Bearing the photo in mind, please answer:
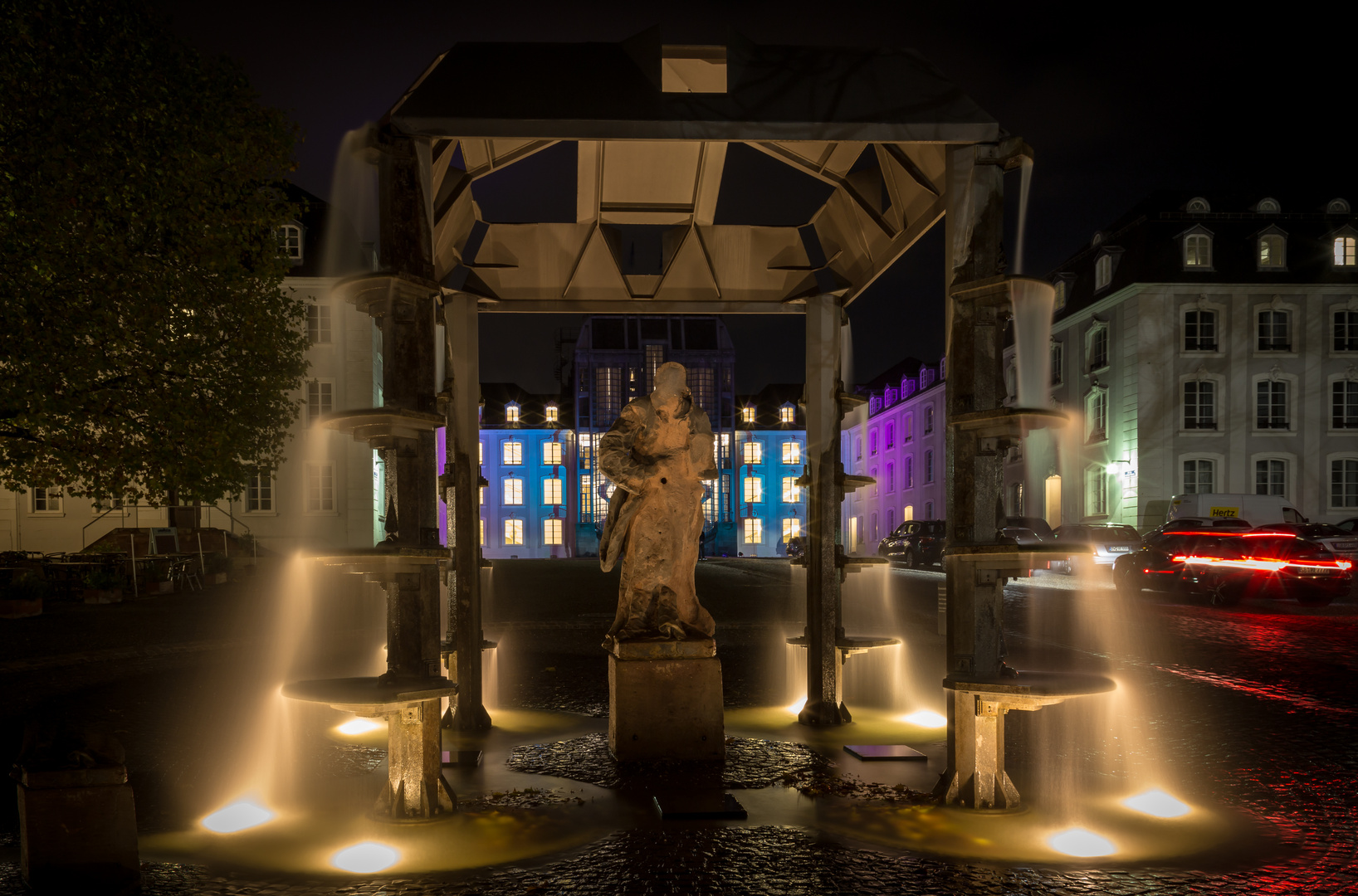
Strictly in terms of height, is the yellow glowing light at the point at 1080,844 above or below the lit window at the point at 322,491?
below

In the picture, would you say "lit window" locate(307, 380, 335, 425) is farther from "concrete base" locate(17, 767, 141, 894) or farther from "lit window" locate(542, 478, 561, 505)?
"concrete base" locate(17, 767, 141, 894)

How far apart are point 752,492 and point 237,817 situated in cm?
6115

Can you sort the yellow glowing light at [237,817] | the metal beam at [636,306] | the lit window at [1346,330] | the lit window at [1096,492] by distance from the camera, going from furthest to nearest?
the lit window at [1096,492], the lit window at [1346,330], the metal beam at [636,306], the yellow glowing light at [237,817]

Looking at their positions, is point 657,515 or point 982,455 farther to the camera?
point 657,515

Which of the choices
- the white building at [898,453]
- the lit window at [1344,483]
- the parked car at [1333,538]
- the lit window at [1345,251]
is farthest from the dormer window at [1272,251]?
the white building at [898,453]

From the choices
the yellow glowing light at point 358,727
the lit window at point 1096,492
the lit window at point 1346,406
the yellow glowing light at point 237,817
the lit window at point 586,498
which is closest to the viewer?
the yellow glowing light at point 237,817

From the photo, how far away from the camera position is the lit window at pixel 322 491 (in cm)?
3481

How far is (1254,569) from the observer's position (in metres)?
19.1

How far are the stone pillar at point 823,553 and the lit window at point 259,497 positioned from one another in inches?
1249

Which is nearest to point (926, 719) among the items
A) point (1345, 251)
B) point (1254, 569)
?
point (1254, 569)

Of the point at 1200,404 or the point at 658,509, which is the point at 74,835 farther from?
the point at 1200,404

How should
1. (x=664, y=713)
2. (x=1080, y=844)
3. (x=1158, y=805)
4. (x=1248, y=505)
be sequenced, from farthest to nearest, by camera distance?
(x=1248, y=505), (x=664, y=713), (x=1158, y=805), (x=1080, y=844)

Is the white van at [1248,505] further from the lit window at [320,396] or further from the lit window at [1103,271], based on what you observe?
the lit window at [320,396]

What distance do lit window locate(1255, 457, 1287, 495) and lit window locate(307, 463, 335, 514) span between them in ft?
115
